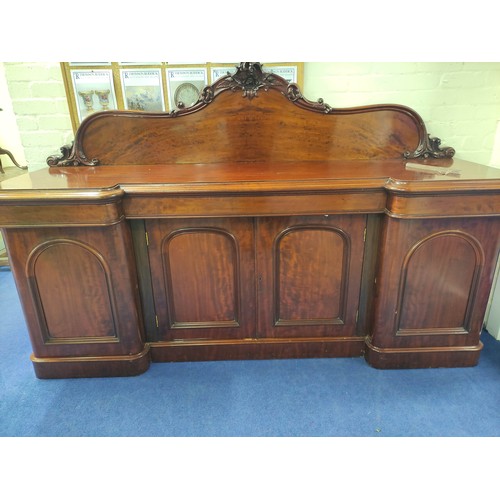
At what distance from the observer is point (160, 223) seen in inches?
58.4

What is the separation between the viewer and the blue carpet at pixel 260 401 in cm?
135

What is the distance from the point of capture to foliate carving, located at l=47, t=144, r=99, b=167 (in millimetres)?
1689

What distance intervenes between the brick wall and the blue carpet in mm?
1189

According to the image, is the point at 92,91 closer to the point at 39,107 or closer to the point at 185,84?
the point at 39,107

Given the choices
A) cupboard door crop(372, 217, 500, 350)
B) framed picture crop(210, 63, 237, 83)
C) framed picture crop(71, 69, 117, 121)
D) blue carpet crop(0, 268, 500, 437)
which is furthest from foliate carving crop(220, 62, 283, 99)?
blue carpet crop(0, 268, 500, 437)

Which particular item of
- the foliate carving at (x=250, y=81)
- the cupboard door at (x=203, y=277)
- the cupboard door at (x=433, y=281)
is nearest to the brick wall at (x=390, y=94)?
the foliate carving at (x=250, y=81)

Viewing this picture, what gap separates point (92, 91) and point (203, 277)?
3.70ft

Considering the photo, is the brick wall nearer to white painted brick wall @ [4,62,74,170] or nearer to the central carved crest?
white painted brick wall @ [4,62,74,170]

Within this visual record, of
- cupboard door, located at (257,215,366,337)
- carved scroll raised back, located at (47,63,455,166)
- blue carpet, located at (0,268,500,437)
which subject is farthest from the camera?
carved scroll raised back, located at (47,63,455,166)

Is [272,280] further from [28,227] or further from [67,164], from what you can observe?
[67,164]

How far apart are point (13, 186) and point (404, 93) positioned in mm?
1890

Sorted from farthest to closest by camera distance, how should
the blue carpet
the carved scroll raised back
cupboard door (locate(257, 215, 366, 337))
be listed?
the carved scroll raised back
cupboard door (locate(257, 215, 366, 337))
the blue carpet

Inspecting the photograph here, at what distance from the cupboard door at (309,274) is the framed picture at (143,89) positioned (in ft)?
2.94

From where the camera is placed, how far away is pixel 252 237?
1.51 m
